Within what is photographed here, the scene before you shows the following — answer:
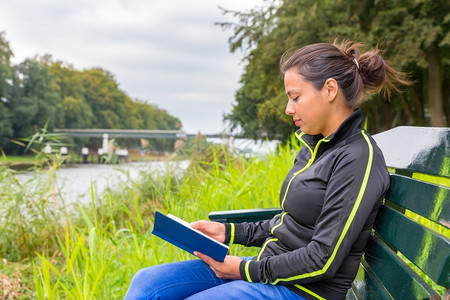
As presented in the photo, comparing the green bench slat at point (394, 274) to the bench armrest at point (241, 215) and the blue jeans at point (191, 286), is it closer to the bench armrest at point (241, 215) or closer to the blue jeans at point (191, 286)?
the blue jeans at point (191, 286)

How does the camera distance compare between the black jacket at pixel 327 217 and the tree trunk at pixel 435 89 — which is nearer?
the black jacket at pixel 327 217

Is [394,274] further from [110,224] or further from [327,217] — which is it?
[110,224]

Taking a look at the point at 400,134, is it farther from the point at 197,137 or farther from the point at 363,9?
the point at 363,9

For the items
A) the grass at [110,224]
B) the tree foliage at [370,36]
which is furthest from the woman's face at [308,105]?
the tree foliage at [370,36]

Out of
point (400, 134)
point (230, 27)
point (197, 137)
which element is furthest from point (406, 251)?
point (230, 27)

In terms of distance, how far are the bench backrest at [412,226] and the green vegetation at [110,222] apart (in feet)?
4.12

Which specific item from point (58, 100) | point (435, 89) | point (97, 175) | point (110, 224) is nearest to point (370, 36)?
point (435, 89)

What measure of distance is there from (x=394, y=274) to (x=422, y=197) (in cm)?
22

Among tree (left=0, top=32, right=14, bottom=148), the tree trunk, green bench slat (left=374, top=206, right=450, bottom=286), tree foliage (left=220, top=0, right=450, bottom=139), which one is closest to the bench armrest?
green bench slat (left=374, top=206, right=450, bottom=286)

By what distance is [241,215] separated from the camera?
201 cm

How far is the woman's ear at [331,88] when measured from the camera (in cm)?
153

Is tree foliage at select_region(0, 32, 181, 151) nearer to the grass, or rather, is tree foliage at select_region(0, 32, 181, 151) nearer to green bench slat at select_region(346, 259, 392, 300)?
the grass

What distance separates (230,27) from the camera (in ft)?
58.6

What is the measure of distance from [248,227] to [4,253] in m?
3.56
